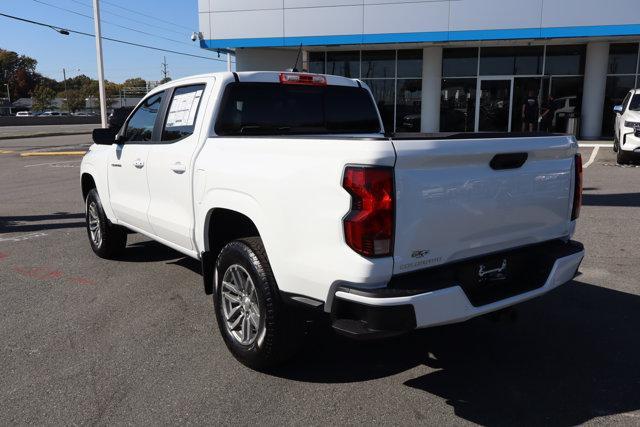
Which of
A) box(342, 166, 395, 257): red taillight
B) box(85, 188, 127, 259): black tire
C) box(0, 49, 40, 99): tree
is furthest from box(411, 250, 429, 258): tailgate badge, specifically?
box(0, 49, 40, 99): tree

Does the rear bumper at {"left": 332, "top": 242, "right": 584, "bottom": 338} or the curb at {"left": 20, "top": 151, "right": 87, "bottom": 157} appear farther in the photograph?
the curb at {"left": 20, "top": 151, "right": 87, "bottom": 157}

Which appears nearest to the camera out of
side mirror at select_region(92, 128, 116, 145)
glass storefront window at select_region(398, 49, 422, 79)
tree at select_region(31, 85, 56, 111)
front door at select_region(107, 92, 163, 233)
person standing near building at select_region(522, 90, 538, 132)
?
front door at select_region(107, 92, 163, 233)

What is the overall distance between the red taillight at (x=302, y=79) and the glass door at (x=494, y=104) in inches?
700

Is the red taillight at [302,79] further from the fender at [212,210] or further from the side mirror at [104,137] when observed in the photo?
the side mirror at [104,137]

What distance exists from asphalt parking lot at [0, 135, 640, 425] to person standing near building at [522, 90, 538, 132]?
15.4 metres

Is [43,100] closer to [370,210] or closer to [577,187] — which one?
[577,187]

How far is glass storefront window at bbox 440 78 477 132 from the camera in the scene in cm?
2170

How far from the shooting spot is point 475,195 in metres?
3.00

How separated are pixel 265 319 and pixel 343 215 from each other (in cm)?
94

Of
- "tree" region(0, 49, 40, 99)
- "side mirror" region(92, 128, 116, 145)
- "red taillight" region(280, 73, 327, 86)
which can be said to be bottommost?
"side mirror" region(92, 128, 116, 145)

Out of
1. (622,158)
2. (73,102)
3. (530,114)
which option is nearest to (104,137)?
(622,158)

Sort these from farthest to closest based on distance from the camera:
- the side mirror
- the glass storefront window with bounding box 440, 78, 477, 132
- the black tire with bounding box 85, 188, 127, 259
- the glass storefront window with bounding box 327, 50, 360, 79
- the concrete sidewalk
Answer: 1. the concrete sidewalk
2. the glass storefront window with bounding box 327, 50, 360, 79
3. the glass storefront window with bounding box 440, 78, 477, 132
4. the black tire with bounding box 85, 188, 127, 259
5. the side mirror

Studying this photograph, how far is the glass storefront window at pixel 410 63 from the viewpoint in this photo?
71.9 feet

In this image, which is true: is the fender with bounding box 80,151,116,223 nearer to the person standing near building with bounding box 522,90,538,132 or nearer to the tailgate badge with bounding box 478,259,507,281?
the tailgate badge with bounding box 478,259,507,281
